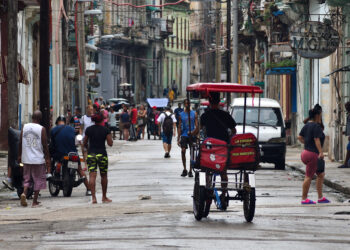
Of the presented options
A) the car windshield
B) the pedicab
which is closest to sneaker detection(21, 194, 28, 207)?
the pedicab

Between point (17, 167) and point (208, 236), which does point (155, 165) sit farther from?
point (208, 236)

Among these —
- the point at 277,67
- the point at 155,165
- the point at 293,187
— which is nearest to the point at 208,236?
the point at 293,187

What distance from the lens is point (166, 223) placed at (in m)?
13.3

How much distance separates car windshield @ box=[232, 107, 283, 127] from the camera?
27.2 meters

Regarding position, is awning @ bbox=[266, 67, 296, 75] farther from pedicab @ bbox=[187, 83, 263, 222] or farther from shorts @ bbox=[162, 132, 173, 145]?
pedicab @ bbox=[187, 83, 263, 222]

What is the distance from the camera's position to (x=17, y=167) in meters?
18.9

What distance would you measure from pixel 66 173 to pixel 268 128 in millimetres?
9091

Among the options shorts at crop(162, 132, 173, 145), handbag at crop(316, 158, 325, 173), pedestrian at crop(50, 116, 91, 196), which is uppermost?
pedestrian at crop(50, 116, 91, 196)

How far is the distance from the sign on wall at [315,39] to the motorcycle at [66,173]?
10255 mm

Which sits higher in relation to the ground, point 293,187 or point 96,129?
point 96,129

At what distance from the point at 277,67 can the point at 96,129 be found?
2385 centimetres

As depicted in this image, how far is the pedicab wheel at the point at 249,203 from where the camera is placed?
1365cm

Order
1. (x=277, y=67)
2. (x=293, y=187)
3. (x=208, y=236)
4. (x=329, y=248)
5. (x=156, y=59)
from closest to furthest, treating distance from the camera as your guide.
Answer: (x=329, y=248) < (x=208, y=236) < (x=293, y=187) < (x=277, y=67) < (x=156, y=59)

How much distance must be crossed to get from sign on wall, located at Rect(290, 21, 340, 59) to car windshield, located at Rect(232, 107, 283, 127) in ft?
6.11
